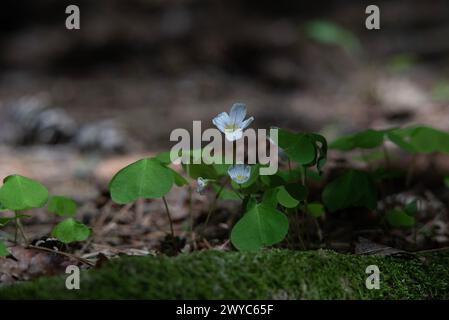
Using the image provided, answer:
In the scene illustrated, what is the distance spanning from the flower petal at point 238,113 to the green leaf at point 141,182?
0.23 metres

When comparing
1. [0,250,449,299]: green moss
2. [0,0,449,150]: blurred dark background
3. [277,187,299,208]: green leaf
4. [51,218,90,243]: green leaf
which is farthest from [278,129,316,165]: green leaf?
[0,0,449,150]: blurred dark background

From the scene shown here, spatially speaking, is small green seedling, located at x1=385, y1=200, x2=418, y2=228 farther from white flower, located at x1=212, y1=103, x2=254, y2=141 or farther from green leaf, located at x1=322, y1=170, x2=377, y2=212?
white flower, located at x1=212, y1=103, x2=254, y2=141

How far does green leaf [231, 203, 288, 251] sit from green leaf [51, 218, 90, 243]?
422 millimetres

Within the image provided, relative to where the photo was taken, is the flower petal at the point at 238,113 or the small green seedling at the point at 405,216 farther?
the small green seedling at the point at 405,216

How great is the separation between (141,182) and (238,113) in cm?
32

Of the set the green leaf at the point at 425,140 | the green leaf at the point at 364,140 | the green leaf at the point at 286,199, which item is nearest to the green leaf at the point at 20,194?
the green leaf at the point at 286,199

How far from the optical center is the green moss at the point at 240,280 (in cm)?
121

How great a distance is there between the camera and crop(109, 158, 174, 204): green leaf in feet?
4.86

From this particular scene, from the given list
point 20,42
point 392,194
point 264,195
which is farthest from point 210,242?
point 20,42

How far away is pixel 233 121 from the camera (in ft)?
4.92

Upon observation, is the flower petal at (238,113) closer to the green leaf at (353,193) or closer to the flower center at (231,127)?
the flower center at (231,127)

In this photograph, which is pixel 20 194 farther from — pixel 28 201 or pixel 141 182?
pixel 141 182
